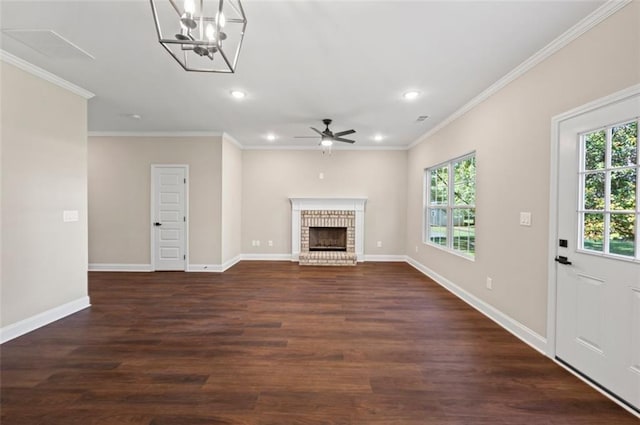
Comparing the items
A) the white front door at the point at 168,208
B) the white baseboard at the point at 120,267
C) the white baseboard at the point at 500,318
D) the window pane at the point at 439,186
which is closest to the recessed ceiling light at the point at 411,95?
the window pane at the point at 439,186

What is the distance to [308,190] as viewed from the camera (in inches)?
262

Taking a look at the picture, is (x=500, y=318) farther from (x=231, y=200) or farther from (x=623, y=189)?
(x=231, y=200)

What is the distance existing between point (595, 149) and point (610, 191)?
1.15ft

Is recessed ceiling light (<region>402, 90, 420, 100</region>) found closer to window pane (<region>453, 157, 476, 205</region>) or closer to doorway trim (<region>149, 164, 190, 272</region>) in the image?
window pane (<region>453, 157, 476, 205</region>)

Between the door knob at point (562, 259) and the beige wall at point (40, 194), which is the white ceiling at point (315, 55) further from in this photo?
the door knob at point (562, 259)

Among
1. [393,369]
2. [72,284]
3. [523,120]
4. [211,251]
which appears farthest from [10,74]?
[523,120]

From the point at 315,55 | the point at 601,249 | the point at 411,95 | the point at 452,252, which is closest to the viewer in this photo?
the point at 601,249

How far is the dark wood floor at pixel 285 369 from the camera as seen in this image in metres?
1.77

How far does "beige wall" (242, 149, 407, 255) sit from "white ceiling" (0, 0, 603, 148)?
2222 millimetres

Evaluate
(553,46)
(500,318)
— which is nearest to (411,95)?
(553,46)

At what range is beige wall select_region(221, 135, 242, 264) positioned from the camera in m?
5.58

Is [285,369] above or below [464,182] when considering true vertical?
below

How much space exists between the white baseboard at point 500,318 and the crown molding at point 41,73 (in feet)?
18.7

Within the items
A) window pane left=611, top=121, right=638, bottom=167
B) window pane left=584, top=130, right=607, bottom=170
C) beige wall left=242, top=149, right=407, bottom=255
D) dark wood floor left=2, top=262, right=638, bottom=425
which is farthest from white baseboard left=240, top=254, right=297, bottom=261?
window pane left=611, top=121, right=638, bottom=167
